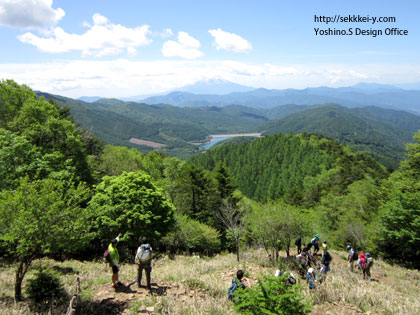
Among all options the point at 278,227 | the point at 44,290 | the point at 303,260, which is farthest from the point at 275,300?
the point at 278,227

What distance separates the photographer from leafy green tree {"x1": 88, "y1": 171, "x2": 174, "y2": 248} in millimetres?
19281

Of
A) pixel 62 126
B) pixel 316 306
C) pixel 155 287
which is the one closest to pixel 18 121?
pixel 62 126

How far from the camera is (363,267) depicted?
50.2 feet

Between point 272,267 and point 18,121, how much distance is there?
25648 millimetres

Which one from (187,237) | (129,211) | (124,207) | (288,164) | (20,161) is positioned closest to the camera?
(20,161)

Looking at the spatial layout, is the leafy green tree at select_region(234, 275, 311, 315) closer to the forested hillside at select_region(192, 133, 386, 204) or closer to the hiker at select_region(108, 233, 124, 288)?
the hiker at select_region(108, 233, 124, 288)

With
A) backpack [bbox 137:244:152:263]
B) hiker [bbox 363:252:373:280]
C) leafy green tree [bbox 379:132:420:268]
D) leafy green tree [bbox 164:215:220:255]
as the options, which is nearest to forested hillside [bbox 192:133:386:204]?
leafy green tree [bbox 379:132:420:268]

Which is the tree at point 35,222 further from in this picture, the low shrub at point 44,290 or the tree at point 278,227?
the tree at point 278,227

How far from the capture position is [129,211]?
63.4 feet

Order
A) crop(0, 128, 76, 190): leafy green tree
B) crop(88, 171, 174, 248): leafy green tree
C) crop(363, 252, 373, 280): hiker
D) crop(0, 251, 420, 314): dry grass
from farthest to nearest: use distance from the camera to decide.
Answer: crop(88, 171, 174, 248): leafy green tree, crop(0, 128, 76, 190): leafy green tree, crop(363, 252, 373, 280): hiker, crop(0, 251, 420, 314): dry grass

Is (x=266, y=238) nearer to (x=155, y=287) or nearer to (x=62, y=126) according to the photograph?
(x=155, y=287)

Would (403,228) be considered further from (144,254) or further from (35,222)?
(35,222)

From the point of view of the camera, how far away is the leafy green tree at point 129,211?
19281mm

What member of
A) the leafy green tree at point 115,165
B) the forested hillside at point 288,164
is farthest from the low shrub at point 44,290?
the forested hillside at point 288,164
